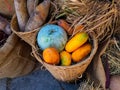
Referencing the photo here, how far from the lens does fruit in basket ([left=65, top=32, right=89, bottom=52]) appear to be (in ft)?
5.17

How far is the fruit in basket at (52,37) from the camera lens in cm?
158

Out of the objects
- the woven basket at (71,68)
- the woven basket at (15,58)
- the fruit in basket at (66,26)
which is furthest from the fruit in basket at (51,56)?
the woven basket at (15,58)

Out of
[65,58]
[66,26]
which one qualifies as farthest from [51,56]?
[66,26]

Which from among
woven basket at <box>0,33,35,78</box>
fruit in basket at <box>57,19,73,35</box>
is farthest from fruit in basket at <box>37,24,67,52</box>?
woven basket at <box>0,33,35,78</box>

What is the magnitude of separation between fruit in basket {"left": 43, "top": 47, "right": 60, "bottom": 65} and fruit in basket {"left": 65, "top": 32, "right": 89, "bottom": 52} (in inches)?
3.5

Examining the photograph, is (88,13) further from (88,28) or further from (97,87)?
(97,87)

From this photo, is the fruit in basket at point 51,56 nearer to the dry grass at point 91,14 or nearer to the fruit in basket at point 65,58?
the fruit in basket at point 65,58

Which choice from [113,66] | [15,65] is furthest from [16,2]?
[113,66]

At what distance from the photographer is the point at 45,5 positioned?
1.68m

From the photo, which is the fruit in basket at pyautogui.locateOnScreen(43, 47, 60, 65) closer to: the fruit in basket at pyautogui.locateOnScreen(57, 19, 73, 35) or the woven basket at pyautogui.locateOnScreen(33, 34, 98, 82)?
the woven basket at pyautogui.locateOnScreen(33, 34, 98, 82)

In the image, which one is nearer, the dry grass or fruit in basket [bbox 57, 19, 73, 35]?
the dry grass

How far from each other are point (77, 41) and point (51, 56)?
179 millimetres

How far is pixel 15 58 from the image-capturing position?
70.3 inches

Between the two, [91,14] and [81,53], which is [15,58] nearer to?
[81,53]
